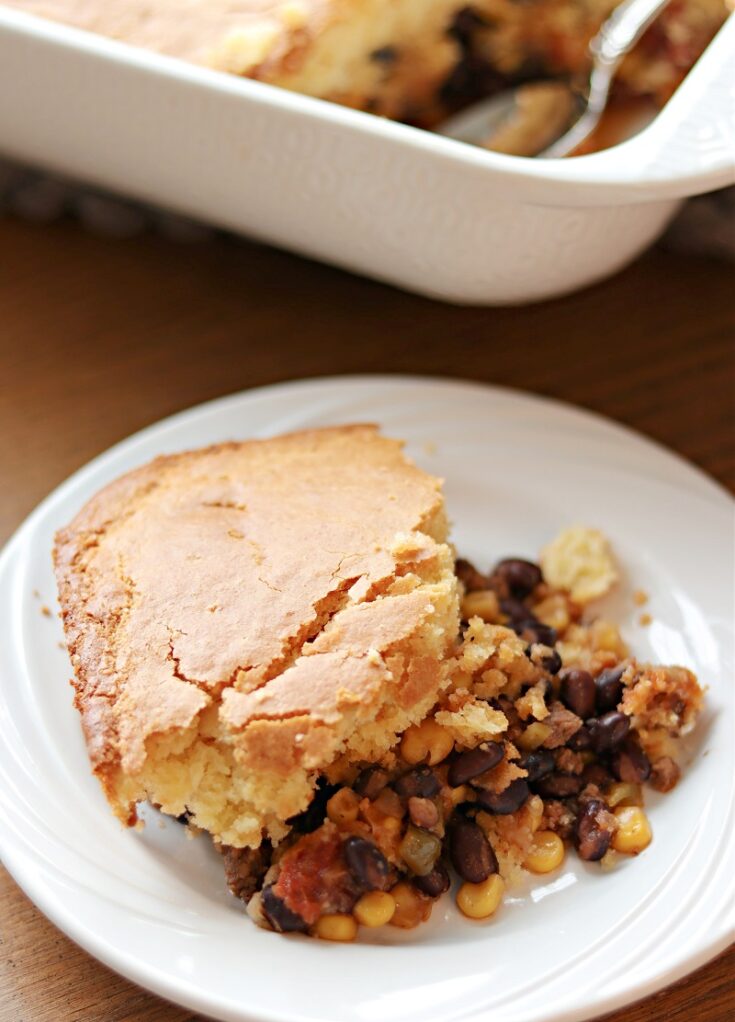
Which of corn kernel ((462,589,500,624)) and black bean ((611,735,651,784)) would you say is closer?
black bean ((611,735,651,784))

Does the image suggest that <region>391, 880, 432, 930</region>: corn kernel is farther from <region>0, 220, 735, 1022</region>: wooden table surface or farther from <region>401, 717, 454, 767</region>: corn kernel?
<region>0, 220, 735, 1022</region>: wooden table surface

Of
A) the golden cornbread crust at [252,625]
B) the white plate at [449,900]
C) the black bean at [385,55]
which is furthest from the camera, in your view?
the black bean at [385,55]

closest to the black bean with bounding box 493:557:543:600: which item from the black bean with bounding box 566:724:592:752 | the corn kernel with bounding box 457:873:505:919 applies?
the black bean with bounding box 566:724:592:752

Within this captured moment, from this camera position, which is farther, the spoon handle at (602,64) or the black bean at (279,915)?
the spoon handle at (602,64)

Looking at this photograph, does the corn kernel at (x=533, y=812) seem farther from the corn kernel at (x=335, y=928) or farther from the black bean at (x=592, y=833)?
the corn kernel at (x=335, y=928)

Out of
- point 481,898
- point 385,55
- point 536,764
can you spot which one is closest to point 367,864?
point 481,898

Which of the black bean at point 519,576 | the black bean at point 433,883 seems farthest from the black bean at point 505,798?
the black bean at point 519,576

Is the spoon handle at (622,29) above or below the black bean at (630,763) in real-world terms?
above
